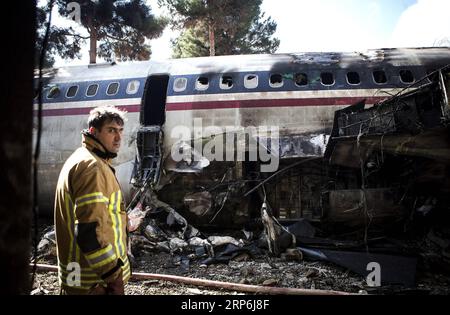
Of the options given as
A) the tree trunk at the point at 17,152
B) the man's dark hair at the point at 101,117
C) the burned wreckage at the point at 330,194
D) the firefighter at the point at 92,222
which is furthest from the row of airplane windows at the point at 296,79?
the tree trunk at the point at 17,152

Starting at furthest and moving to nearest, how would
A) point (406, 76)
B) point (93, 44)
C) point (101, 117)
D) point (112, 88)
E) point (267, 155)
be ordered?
1. point (93, 44)
2. point (112, 88)
3. point (406, 76)
4. point (267, 155)
5. point (101, 117)

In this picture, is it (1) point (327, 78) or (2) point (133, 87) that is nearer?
(1) point (327, 78)

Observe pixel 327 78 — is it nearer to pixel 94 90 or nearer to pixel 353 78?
pixel 353 78

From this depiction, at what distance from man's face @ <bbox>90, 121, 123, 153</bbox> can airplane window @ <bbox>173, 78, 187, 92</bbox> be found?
Answer: 20.5 ft

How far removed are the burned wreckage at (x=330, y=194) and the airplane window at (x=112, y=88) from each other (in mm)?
1675

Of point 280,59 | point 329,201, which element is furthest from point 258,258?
point 280,59

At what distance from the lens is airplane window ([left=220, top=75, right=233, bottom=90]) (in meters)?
8.36

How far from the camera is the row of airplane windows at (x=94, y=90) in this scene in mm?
8930

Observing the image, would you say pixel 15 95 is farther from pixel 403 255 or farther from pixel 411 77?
pixel 411 77

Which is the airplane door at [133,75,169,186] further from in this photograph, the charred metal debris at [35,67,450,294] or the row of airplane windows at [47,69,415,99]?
the row of airplane windows at [47,69,415,99]

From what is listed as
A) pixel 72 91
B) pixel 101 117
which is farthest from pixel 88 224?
pixel 72 91

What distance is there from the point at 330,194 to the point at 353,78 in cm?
339

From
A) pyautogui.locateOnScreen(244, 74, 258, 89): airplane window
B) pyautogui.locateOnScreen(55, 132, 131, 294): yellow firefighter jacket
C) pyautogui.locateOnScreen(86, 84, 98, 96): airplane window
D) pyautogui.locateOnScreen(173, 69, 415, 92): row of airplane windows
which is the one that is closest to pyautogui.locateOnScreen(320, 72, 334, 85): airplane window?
pyautogui.locateOnScreen(173, 69, 415, 92): row of airplane windows

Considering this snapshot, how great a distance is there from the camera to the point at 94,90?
9.13 m
